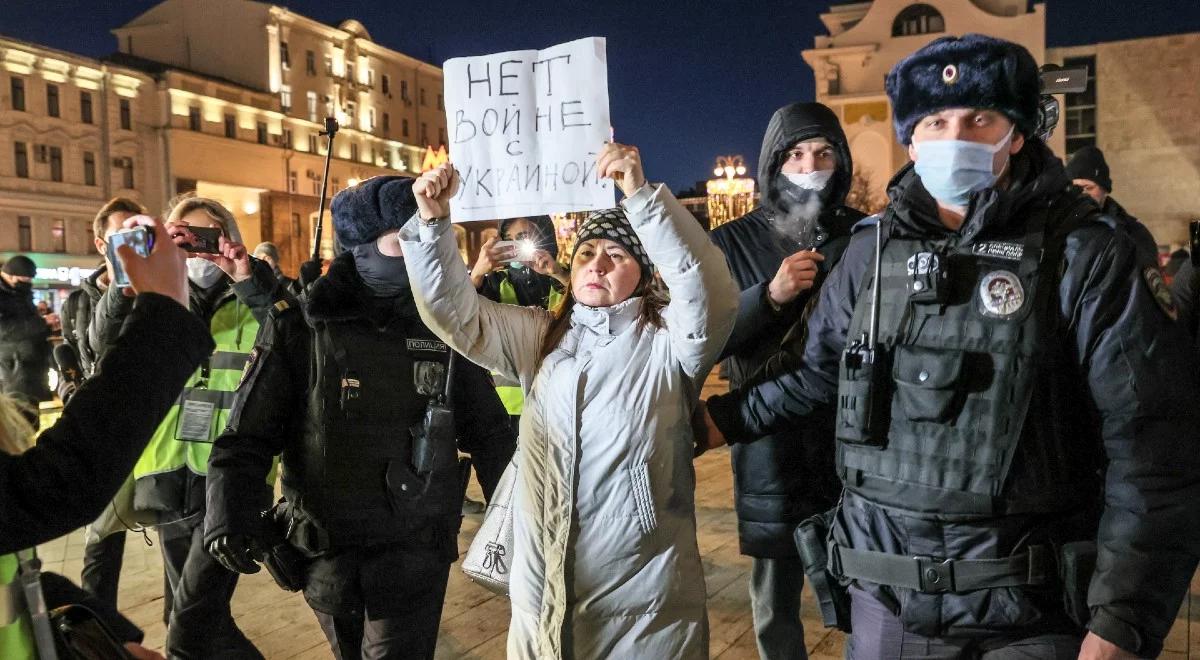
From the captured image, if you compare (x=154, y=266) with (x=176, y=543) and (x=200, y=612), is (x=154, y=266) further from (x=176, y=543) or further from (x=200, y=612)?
(x=176, y=543)

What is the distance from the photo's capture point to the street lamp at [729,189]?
2713 cm

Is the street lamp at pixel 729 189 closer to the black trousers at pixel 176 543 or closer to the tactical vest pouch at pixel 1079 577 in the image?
the black trousers at pixel 176 543

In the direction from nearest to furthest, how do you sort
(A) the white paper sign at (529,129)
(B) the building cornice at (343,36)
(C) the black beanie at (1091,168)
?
1. (A) the white paper sign at (529,129)
2. (C) the black beanie at (1091,168)
3. (B) the building cornice at (343,36)

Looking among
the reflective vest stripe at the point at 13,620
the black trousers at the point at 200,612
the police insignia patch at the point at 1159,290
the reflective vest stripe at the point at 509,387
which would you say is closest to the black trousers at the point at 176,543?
the black trousers at the point at 200,612

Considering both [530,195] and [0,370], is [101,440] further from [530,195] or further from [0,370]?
[0,370]

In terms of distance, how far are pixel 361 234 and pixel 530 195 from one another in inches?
31.7

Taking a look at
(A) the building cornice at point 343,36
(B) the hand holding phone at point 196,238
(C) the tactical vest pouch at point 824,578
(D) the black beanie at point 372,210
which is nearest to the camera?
(C) the tactical vest pouch at point 824,578

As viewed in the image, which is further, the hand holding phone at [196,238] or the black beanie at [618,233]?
the hand holding phone at [196,238]

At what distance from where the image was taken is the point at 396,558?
10.6 feet

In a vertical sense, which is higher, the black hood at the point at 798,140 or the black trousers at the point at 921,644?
the black hood at the point at 798,140

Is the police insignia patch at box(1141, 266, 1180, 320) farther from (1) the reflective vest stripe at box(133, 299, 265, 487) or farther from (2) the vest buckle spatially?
(1) the reflective vest stripe at box(133, 299, 265, 487)

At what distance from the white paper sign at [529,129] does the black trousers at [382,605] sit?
1250 mm

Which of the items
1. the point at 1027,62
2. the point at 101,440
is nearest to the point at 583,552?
the point at 101,440

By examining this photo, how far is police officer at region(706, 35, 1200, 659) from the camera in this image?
2.08 m
